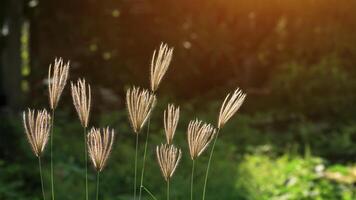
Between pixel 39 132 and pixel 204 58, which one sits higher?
pixel 204 58

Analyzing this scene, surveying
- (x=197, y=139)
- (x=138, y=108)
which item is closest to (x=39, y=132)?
(x=138, y=108)

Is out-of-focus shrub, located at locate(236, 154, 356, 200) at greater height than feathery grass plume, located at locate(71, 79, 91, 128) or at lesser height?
greater

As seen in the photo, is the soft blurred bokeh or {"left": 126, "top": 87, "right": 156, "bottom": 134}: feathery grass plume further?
the soft blurred bokeh

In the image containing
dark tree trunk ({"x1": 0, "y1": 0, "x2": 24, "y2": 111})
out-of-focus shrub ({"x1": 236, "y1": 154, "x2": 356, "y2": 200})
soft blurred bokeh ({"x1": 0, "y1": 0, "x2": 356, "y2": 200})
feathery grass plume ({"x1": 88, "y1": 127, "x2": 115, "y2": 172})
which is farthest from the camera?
dark tree trunk ({"x1": 0, "y1": 0, "x2": 24, "y2": 111})

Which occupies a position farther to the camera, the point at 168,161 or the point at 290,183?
the point at 290,183

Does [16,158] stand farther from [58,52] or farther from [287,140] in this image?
[58,52]

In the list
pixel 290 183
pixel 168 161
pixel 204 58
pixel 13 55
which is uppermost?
pixel 204 58

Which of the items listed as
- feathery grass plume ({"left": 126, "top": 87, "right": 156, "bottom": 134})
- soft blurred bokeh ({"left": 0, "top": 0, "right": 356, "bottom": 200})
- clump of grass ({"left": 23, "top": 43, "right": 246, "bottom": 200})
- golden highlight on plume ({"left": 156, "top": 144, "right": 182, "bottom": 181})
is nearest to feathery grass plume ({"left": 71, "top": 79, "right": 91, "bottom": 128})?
clump of grass ({"left": 23, "top": 43, "right": 246, "bottom": 200})

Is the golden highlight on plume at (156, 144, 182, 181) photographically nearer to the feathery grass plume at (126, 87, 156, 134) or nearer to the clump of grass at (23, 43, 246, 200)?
the clump of grass at (23, 43, 246, 200)

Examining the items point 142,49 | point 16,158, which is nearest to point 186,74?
point 142,49

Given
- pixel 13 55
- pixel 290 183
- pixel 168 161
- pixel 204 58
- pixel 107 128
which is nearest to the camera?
pixel 107 128

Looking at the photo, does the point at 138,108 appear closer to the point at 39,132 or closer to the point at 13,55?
the point at 39,132

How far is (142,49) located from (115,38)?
49cm

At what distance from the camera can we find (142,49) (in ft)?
41.1
